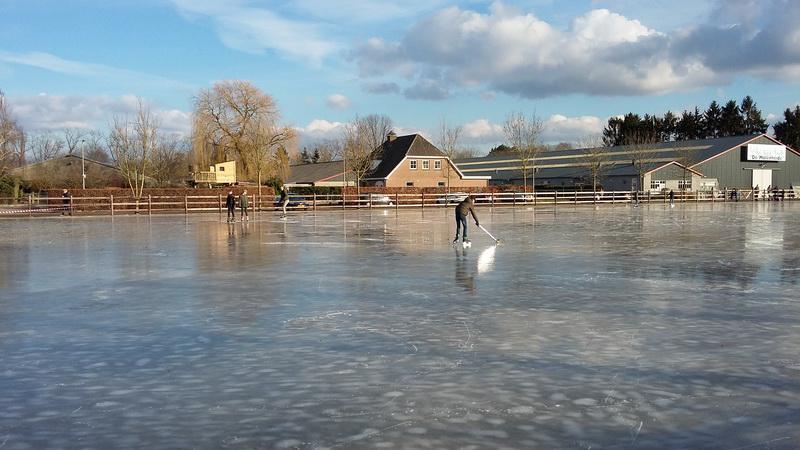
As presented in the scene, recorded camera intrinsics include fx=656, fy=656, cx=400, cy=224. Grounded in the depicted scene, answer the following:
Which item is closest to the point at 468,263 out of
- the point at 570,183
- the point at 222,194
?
the point at 222,194

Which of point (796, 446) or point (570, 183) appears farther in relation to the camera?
point (570, 183)

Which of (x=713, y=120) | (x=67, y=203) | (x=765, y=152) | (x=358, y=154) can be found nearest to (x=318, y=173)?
(x=358, y=154)

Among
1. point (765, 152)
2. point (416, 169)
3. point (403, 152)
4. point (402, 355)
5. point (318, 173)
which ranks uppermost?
point (403, 152)

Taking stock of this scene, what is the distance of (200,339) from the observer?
6.73 metres

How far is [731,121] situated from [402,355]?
11203 centimetres

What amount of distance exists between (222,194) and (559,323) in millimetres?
39461

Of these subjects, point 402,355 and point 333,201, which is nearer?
point 402,355

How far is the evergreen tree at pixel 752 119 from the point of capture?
104562 mm

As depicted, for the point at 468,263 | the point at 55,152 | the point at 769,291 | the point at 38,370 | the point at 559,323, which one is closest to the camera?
the point at 38,370

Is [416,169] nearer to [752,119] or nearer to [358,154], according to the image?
[358,154]

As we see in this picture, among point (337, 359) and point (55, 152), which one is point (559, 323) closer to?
point (337, 359)

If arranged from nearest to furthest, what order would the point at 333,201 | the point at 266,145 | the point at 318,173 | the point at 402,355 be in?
the point at 402,355
the point at 333,201
the point at 266,145
the point at 318,173

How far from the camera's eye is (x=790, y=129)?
329ft

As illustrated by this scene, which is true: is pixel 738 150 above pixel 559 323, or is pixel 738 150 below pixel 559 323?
above
